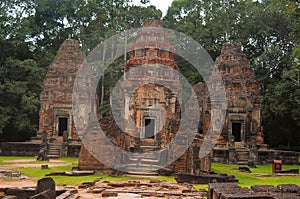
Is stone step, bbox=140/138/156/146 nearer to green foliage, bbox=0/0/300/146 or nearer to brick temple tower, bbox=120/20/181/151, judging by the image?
brick temple tower, bbox=120/20/181/151

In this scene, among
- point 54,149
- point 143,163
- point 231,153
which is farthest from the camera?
point 54,149

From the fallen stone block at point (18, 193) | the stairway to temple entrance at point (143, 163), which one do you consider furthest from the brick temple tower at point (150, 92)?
the fallen stone block at point (18, 193)

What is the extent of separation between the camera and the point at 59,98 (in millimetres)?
29734

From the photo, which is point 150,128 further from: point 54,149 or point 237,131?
point 237,131

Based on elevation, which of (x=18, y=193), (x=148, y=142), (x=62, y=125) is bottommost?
(x=18, y=193)

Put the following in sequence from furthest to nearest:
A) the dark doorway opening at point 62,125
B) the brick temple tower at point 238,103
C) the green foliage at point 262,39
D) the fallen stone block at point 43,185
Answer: the green foliage at point 262,39 → the dark doorway opening at point 62,125 → the brick temple tower at point 238,103 → the fallen stone block at point 43,185

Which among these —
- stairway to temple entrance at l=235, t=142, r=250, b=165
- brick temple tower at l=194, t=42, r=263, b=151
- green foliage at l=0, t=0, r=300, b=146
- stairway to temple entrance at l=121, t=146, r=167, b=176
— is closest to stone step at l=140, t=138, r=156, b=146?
stairway to temple entrance at l=121, t=146, r=167, b=176

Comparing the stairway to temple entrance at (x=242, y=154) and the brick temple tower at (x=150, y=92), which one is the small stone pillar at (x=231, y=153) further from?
the brick temple tower at (x=150, y=92)

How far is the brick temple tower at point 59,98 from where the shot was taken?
96.5 ft

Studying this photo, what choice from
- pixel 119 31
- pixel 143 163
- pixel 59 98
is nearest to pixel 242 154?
pixel 143 163

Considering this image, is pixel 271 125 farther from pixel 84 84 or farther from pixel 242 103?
pixel 84 84

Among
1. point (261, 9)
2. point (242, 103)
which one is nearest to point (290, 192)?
point (242, 103)

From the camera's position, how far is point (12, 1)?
3341cm

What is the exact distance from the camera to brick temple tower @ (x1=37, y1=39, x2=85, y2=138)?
29.4 meters
